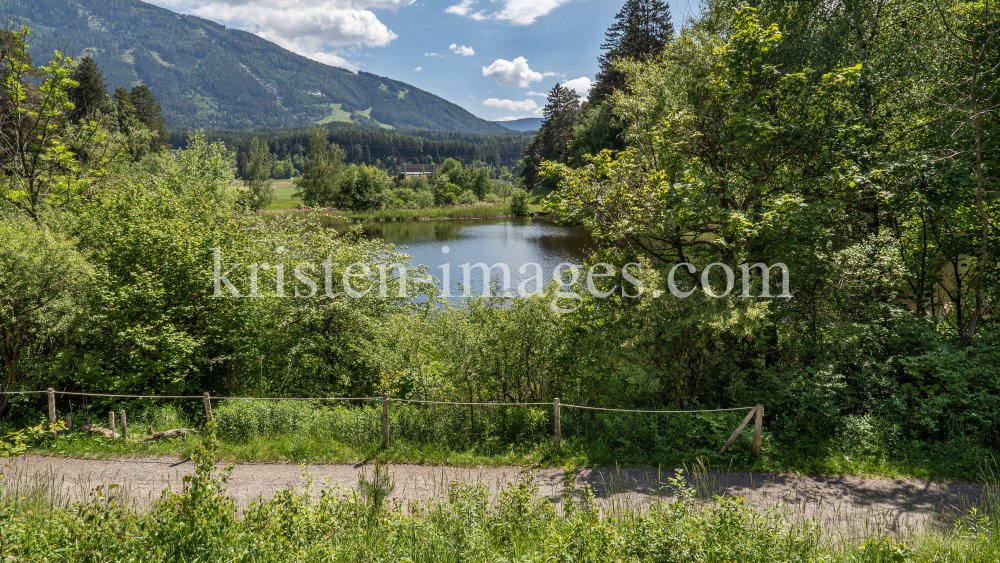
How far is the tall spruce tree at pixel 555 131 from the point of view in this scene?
2217 inches

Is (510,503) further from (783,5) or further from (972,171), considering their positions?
(783,5)

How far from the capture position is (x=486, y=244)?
4272 centimetres

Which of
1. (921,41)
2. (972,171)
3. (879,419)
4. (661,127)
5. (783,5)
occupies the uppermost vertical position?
(783,5)

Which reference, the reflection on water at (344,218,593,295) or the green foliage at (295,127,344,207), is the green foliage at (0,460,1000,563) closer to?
the reflection on water at (344,218,593,295)

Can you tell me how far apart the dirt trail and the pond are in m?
8.95

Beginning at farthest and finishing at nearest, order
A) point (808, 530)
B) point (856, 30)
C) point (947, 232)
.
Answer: point (856, 30), point (947, 232), point (808, 530)

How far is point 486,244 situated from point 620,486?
119 ft

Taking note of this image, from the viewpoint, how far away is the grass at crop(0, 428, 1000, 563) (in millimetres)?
4387

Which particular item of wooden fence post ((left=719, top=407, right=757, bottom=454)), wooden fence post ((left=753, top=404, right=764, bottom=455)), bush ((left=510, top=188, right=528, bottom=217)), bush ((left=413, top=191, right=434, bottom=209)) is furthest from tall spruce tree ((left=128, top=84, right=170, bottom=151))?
wooden fence post ((left=753, top=404, right=764, bottom=455))

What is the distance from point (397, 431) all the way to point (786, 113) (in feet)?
32.5

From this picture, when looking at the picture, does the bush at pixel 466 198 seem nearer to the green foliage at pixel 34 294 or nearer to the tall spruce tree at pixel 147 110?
the tall spruce tree at pixel 147 110

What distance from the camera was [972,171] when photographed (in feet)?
30.5

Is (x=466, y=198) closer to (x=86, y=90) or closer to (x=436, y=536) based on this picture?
(x=86, y=90)

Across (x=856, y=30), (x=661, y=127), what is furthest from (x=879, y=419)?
(x=856, y=30)
